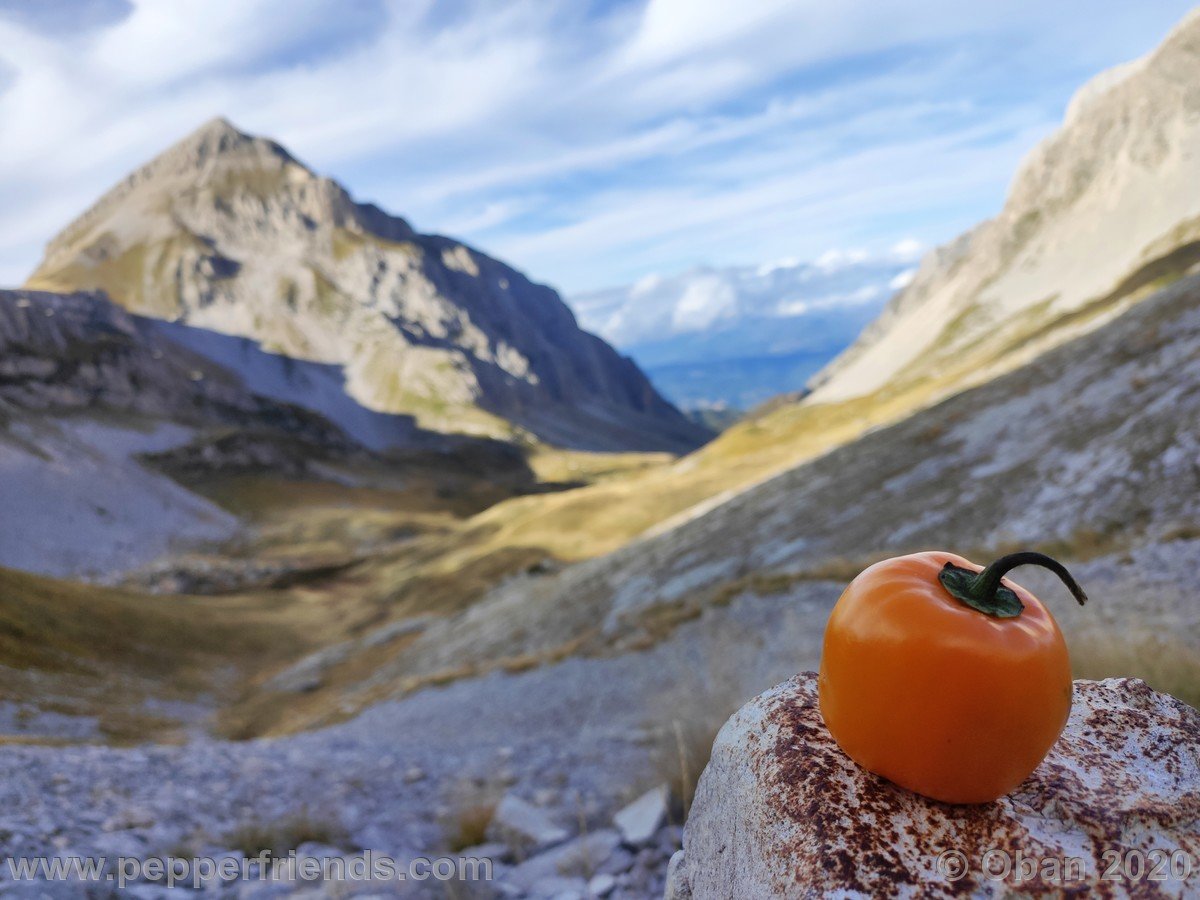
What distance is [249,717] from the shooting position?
Result: 25.1 m

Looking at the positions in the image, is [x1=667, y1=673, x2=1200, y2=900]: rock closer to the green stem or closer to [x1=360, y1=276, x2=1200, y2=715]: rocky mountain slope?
the green stem

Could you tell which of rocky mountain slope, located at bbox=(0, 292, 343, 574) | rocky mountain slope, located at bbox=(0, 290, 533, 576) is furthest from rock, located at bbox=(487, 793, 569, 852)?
rocky mountain slope, located at bbox=(0, 292, 343, 574)

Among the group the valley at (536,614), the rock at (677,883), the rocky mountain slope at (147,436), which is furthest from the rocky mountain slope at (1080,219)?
the rock at (677,883)

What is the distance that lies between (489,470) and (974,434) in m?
146

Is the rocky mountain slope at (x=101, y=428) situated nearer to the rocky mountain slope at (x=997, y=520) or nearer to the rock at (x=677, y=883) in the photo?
the rocky mountain slope at (x=997, y=520)

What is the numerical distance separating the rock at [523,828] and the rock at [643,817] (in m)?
0.75

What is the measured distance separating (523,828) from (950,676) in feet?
21.7

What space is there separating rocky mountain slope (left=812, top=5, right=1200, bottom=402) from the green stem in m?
104

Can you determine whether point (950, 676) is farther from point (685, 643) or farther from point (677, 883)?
point (685, 643)

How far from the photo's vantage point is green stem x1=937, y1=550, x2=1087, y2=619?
2.51m

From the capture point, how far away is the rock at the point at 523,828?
7.49 m

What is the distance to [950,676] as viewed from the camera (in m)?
2.42

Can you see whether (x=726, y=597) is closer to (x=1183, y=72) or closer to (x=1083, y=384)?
(x=1083, y=384)

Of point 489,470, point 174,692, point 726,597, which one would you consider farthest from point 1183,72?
point 174,692
